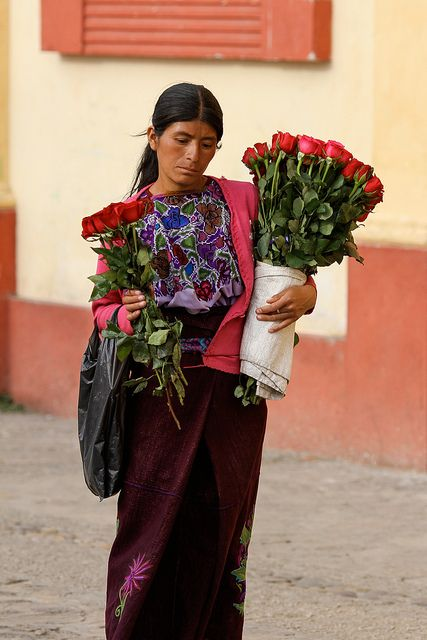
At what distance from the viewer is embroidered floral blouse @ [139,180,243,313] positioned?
394 cm

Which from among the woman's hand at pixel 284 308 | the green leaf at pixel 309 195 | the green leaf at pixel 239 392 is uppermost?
the green leaf at pixel 309 195

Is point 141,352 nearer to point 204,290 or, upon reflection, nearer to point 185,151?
point 204,290

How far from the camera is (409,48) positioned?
7203 millimetres

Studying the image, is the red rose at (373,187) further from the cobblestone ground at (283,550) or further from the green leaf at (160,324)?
the cobblestone ground at (283,550)

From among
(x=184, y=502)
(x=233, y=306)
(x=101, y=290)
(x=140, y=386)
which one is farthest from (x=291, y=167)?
(x=184, y=502)

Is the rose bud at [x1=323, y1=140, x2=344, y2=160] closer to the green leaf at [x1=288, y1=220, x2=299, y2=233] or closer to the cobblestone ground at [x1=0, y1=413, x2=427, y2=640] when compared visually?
the green leaf at [x1=288, y1=220, x2=299, y2=233]

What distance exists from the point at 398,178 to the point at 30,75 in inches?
108

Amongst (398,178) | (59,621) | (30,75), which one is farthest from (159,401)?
(30,75)

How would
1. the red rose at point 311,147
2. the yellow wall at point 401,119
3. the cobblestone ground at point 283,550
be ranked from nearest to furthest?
1. the red rose at point 311,147
2. the cobblestone ground at point 283,550
3. the yellow wall at point 401,119

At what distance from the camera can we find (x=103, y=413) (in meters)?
4.00

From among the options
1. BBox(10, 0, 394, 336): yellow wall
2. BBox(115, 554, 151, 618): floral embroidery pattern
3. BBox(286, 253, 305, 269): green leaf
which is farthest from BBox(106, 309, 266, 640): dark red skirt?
BBox(10, 0, 394, 336): yellow wall

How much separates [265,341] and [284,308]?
101 mm

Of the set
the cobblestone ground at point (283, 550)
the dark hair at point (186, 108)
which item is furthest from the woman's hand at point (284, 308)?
the cobblestone ground at point (283, 550)

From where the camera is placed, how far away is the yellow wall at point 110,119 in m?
7.52
